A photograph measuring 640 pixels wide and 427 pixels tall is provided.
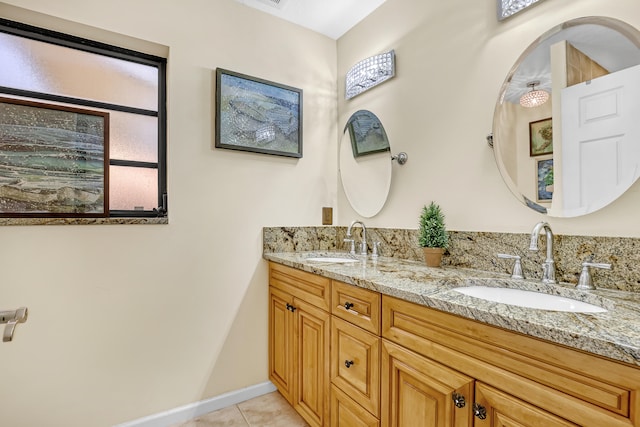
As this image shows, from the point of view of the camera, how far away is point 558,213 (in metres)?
1.17

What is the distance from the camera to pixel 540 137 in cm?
123

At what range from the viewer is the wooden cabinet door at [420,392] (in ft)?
2.81

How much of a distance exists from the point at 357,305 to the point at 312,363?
50 cm

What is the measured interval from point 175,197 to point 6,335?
2.98 ft

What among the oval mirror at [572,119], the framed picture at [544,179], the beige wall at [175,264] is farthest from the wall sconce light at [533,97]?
Answer: the beige wall at [175,264]

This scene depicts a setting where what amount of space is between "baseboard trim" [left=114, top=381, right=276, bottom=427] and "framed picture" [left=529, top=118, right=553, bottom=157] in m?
1.95

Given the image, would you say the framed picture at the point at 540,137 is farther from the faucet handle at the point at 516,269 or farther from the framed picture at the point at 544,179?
the faucet handle at the point at 516,269

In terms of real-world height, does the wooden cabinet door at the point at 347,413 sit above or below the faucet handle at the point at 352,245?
below

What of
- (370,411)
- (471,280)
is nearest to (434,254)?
(471,280)

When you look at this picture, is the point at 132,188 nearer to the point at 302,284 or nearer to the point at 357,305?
the point at 302,284

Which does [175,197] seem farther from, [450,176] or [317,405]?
[450,176]

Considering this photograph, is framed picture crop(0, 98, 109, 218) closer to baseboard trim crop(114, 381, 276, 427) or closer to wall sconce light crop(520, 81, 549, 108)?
baseboard trim crop(114, 381, 276, 427)

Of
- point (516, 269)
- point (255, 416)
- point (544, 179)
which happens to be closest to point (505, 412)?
point (516, 269)

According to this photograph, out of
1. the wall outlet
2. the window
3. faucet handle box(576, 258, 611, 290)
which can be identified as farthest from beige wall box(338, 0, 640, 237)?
the window
